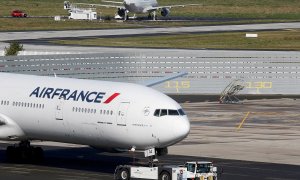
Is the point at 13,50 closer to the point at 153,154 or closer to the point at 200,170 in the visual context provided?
the point at 153,154

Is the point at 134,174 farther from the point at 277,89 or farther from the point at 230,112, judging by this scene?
the point at 277,89

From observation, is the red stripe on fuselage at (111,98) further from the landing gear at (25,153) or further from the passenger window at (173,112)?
the landing gear at (25,153)

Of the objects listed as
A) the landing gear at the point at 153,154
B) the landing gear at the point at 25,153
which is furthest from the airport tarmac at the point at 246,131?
the landing gear at the point at 153,154

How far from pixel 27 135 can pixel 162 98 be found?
8864 mm

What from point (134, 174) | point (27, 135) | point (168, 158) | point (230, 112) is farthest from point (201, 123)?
point (134, 174)

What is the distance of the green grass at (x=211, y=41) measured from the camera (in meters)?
130

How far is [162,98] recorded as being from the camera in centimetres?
5016

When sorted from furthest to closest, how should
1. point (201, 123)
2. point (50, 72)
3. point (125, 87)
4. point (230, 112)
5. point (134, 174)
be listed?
point (50, 72)
point (230, 112)
point (201, 123)
point (125, 87)
point (134, 174)

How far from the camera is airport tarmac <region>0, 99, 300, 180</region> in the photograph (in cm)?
5262

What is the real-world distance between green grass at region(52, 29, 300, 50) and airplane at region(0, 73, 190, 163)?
7408 centimetres

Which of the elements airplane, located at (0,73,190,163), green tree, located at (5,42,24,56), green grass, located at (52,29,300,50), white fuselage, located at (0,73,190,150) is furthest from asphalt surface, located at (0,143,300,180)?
green grass, located at (52,29,300,50)

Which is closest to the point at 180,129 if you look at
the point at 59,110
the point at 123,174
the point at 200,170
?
the point at 200,170

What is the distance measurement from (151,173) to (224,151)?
1530cm

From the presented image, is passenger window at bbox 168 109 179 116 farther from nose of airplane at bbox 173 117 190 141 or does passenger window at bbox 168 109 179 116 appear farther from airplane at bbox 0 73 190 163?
nose of airplane at bbox 173 117 190 141
